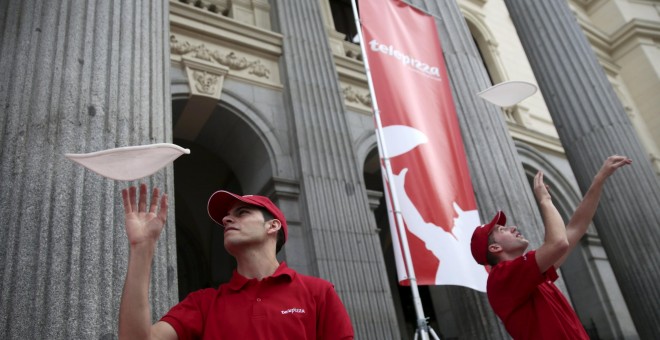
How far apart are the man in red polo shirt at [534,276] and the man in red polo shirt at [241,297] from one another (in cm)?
99

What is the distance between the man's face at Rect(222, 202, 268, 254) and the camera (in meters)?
2.02

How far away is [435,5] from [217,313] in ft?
19.2

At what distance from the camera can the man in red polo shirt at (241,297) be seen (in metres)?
1.57

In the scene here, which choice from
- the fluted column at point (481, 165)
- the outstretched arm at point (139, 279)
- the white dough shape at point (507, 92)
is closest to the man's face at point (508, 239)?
the outstretched arm at point (139, 279)

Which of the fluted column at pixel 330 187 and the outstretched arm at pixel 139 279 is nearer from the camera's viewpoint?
the outstretched arm at pixel 139 279

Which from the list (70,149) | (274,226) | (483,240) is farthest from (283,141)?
(274,226)

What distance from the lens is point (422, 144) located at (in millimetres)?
4605

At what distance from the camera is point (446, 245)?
4184 mm

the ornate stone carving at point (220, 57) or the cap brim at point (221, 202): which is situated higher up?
the ornate stone carving at point (220, 57)

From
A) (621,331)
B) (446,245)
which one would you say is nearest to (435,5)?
(446,245)

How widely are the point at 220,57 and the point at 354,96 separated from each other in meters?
2.26

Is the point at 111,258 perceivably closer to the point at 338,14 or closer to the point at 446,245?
the point at 446,245

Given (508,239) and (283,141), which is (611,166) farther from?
(283,141)

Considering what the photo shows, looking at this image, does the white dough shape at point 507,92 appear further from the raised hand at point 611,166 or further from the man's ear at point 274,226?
the man's ear at point 274,226
